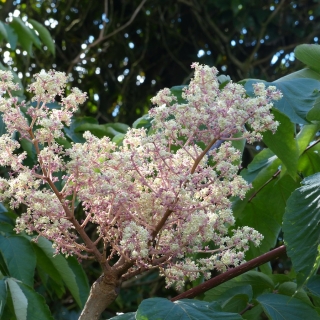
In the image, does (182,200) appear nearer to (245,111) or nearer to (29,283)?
(245,111)

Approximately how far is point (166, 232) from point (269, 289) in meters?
0.43

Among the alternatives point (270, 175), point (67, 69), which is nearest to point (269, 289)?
point (270, 175)

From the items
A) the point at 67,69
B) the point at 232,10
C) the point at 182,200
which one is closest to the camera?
the point at 182,200

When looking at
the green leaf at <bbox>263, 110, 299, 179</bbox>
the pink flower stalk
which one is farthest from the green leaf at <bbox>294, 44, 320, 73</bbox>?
the pink flower stalk

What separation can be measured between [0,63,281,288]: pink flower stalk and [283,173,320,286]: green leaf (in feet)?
0.19

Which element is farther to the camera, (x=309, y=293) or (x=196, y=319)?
(x=309, y=293)

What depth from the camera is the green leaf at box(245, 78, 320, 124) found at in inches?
41.2

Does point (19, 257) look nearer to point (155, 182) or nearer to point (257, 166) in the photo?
point (155, 182)

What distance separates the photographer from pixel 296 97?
1082 millimetres

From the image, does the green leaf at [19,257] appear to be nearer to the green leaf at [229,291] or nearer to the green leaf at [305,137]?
the green leaf at [229,291]

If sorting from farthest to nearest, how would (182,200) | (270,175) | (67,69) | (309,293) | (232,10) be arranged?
1. (67,69)
2. (232,10)
3. (270,175)
4. (309,293)
5. (182,200)

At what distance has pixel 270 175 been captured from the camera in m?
1.38

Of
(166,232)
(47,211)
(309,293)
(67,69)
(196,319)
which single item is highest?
(67,69)

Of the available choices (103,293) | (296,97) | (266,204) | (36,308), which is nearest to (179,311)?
(103,293)
